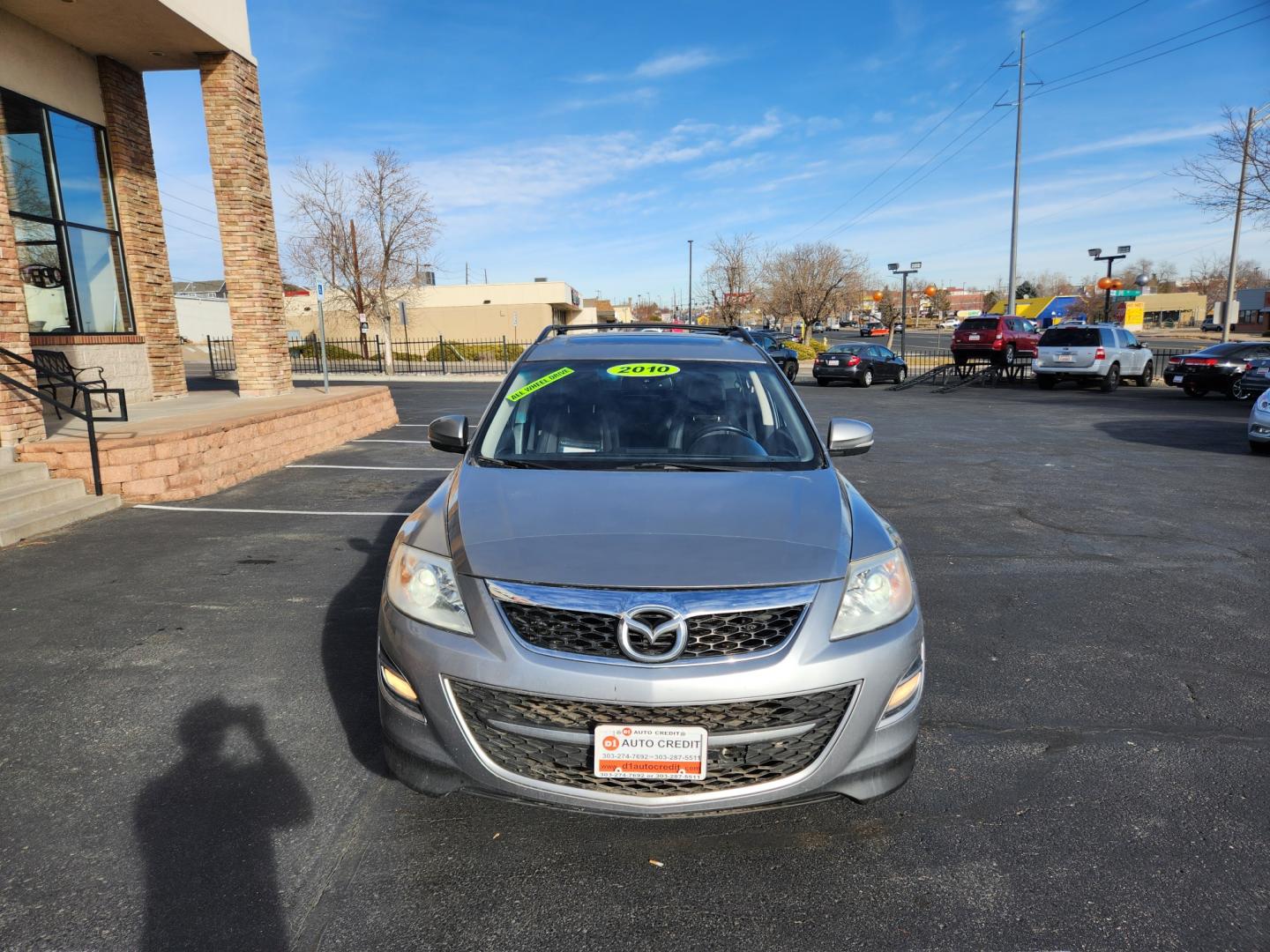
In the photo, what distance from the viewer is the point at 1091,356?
2322cm

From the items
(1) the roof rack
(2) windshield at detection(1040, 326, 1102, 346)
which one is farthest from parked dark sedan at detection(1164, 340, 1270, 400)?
(1) the roof rack

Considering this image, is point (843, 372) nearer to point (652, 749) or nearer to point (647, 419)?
point (647, 419)

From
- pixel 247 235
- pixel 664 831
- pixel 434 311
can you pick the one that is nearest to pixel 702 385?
pixel 664 831

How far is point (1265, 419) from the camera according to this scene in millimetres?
10945

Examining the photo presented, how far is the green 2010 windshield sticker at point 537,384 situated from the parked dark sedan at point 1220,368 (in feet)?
70.8

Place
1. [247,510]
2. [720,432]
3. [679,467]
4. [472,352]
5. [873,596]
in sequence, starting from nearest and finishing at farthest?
[873,596] < [679,467] < [720,432] < [247,510] < [472,352]

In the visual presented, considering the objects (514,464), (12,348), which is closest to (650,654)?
(514,464)

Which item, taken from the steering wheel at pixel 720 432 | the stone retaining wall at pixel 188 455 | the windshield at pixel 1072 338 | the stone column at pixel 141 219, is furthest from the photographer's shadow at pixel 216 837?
the windshield at pixel 1072 338

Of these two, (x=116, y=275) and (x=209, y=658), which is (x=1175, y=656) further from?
(x=116, y=275)

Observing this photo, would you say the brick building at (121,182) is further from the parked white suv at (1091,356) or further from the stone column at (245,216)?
the parked white suv at (1091,356)

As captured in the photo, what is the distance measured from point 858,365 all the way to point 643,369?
23981mm

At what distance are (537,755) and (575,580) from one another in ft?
1.81

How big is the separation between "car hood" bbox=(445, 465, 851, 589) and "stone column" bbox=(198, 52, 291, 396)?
1258 centimetres

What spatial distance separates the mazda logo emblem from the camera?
235 centimetres
